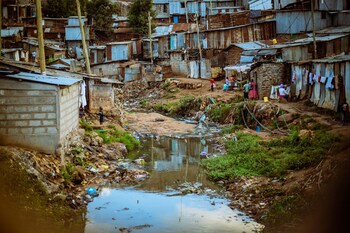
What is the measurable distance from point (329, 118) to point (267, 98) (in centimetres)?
591

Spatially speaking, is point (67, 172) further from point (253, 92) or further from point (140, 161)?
point (253, 92)

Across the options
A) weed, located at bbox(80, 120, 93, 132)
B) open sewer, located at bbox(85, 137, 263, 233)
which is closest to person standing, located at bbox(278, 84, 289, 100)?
open sewer, located at bbox(85, 137, 263, 233)

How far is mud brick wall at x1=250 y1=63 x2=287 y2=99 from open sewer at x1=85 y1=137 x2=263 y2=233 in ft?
27.9

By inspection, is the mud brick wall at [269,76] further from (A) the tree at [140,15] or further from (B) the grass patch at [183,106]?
(A) the tree at [140,15]

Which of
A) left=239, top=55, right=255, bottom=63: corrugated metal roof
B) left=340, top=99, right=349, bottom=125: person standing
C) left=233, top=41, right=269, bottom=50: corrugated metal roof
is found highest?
left=233, top=41, right=269, bottom=50: corrugated metal roof

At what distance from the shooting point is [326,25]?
2703 cm

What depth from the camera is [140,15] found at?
38125 mm

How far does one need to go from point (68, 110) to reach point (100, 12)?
28.6m

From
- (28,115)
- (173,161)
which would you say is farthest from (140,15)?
(28,115)

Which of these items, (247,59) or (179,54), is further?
(179,54)

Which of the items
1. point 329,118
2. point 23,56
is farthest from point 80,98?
point 23,56

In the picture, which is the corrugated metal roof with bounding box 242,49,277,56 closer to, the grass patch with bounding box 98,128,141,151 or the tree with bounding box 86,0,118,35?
the grass patch with bounding box 98,128,141,151

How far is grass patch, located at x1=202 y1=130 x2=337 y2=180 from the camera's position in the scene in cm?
1126

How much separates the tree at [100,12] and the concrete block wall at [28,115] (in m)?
29.8
